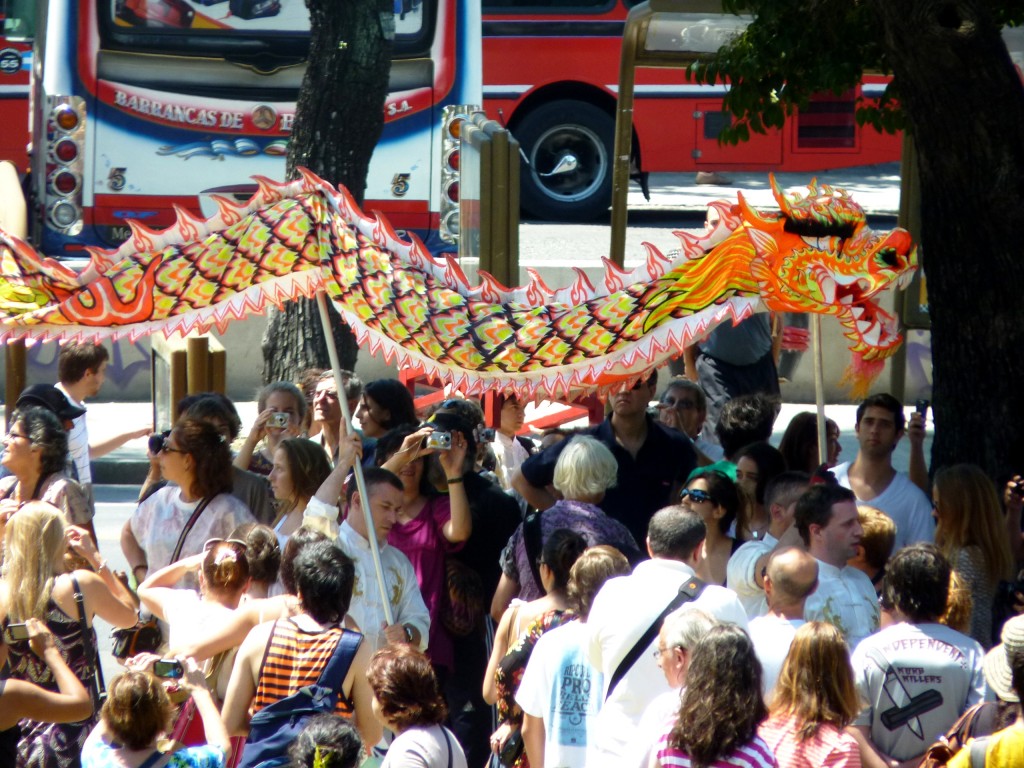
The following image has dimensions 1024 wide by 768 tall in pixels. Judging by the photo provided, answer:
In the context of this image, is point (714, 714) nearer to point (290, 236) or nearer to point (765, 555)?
point (765, 555)

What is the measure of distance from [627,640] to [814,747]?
2.08ft

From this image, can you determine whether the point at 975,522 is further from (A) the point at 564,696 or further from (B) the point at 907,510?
(A) the point at 564,696

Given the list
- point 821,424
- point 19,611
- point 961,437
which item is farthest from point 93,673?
point 961,437

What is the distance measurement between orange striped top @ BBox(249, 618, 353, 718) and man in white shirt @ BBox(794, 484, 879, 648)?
5.07ft

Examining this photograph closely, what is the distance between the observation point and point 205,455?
612cm

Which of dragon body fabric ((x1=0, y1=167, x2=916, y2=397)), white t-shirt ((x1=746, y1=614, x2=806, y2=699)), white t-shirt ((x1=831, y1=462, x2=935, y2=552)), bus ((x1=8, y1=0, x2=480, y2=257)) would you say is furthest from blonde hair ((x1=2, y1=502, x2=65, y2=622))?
bus ((x1=8, y1=0, x2=480, y2=257))

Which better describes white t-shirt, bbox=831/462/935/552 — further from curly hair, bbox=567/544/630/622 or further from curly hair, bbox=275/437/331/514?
curly hair, bbox=275/437/331/514

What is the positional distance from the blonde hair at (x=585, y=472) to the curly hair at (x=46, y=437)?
1939 millimetres

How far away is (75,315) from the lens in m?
6.23

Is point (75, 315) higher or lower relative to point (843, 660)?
higher

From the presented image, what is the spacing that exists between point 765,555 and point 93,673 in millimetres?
2267

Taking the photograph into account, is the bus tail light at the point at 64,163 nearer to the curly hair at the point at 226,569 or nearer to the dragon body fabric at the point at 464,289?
the dragon body fabric at the point at 464,289

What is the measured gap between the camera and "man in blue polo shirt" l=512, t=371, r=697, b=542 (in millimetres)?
6586

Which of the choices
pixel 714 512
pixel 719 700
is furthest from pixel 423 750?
pixel 714 512
